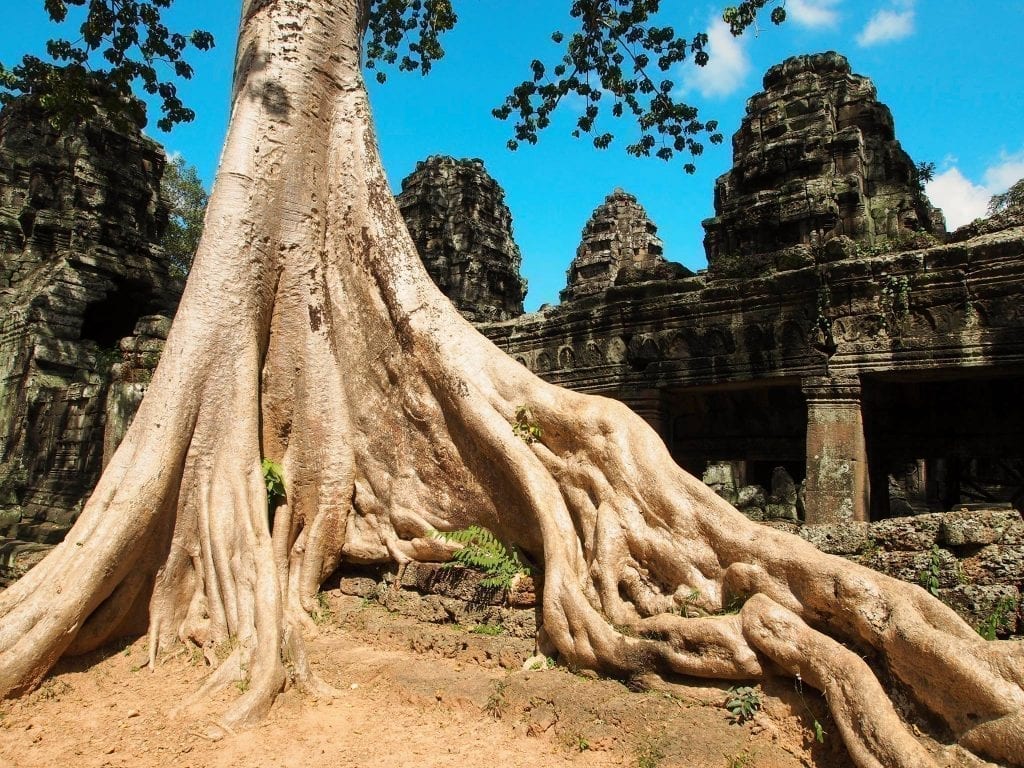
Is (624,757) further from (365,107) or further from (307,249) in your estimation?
(365,107)

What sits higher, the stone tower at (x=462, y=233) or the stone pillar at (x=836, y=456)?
the stone tower at (x=462, y=233)

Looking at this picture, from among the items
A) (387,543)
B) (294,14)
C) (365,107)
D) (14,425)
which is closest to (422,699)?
(387,543)

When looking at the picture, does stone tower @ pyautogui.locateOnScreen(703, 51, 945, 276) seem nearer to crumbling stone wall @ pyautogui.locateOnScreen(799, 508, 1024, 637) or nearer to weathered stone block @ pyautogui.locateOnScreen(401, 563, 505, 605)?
crumbling stone wall @ pyautogui.locateOnScreen(799, 508, 1024, 637)

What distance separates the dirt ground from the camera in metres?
2.42

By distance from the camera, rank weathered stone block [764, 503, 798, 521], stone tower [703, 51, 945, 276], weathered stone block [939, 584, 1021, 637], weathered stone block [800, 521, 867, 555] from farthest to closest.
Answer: weathered stone block [764, 503, 798, 521], stone tower [703, 51, 945, 276], weathered stone block [800, 521, 867, 555], weathered stone block [939, 584, 1021, 637]

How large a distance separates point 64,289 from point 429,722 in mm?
11449

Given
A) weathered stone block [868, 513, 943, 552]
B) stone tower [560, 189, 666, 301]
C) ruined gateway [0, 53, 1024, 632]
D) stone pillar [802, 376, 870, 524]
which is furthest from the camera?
stone tower [560, 189, 666, 301]

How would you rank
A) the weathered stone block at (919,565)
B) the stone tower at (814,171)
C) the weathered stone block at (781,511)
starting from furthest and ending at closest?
the weathered stone block at (781,511)
the stone tower at (814,171)
the weathered stone block at (919,565)

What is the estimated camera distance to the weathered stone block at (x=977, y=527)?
9.45ft

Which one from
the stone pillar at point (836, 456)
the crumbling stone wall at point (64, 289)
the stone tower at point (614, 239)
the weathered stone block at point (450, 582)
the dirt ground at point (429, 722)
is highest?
the stone tower at point (614, 239)

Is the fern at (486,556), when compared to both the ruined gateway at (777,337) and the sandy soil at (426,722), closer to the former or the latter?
the sandy soil at (426,722)

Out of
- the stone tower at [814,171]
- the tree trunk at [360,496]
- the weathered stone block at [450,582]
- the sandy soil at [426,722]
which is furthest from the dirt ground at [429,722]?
the stone tower at [814,171]

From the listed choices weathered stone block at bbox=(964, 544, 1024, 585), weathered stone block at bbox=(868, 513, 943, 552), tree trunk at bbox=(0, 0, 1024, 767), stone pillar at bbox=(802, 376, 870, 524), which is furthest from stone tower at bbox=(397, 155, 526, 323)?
weathered stone block at bbox=(964, 544, 1024, 585)

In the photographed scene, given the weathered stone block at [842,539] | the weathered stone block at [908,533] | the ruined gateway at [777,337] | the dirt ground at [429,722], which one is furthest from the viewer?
the ruined gateway at [777,337]
